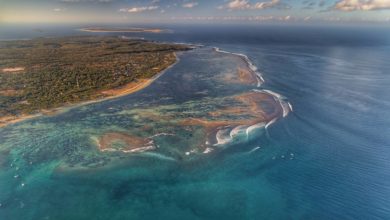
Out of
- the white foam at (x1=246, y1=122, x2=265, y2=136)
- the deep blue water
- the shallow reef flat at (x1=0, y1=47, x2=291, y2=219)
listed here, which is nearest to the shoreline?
the shallow reef flat at (x1=0, y1=47, x2=291, y2=219)

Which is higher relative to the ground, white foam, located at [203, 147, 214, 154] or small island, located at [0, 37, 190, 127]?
small island, located at [0, 37, 190, 127]

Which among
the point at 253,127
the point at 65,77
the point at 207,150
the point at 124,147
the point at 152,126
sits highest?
the point at 65,77

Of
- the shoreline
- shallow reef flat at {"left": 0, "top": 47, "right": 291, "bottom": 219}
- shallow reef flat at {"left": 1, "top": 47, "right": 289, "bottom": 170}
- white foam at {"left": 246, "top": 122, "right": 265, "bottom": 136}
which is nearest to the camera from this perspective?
shallow reef flat at {"left": 0, "top": 47, "right": 291, "bottom": 219}

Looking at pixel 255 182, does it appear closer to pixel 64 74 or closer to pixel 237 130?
pixel 237 130

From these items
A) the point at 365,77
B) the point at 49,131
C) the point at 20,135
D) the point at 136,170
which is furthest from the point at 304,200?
the point at 365,77

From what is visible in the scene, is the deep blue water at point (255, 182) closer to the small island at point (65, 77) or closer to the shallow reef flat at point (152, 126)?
the shallow reef flat at point (152, 126)

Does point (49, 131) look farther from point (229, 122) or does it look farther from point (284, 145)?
point (284, 145)

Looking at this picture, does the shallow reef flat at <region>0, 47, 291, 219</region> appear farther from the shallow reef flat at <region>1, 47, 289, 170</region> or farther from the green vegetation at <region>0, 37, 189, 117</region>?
the green vegetation at <region>0, 37, 189, 117</region>

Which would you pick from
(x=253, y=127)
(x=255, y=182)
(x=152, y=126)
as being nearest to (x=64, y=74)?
→ (x=152, y=126)
